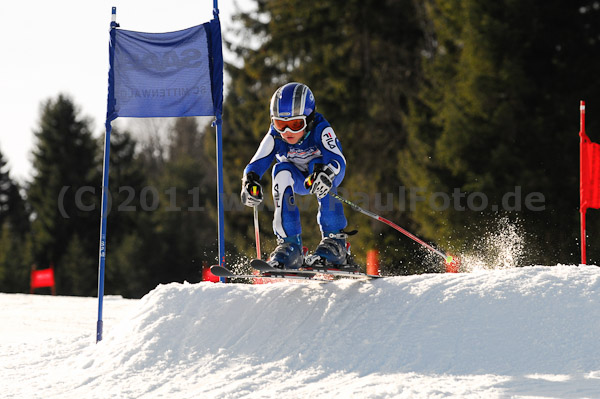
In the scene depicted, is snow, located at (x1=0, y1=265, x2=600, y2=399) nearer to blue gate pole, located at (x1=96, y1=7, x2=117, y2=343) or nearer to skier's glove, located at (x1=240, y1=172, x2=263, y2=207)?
blue gate pole, located at (x1=96, y1=7, x2=117, y2=343)

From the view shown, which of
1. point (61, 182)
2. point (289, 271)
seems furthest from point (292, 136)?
point (61, 182)

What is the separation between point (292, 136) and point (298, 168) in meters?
0.36

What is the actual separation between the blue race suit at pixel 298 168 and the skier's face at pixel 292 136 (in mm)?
66

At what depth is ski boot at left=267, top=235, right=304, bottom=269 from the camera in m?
6.43

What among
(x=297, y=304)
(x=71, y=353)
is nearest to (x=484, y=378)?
(x=297, y=304)

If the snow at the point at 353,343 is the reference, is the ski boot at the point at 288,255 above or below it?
above

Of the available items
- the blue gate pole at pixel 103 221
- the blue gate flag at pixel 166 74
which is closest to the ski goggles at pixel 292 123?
the blue gate flag at pixel 166 74

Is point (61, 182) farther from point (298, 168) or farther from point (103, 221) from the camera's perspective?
point (298, 168)

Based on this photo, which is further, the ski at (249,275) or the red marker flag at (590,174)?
the red marker flag at (590,174)

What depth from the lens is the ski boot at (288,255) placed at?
6.43 metres

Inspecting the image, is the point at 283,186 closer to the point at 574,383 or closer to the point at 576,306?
the point at 576,306

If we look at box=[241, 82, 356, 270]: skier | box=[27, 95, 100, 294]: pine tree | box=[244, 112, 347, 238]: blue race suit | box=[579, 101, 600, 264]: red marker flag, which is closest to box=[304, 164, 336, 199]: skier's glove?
box=[241, 82, 356, 270]: skier

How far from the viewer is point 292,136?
6.81 metres

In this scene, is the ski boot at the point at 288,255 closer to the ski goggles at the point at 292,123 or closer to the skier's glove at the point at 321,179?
the skier's glove at the point at 321,179
